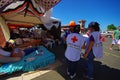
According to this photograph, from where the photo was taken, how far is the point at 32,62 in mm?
5262

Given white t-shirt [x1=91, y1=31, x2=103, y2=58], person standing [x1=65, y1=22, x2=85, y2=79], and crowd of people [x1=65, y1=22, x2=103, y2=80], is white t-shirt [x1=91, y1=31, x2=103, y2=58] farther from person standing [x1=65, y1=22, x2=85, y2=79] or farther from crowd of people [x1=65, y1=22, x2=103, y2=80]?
person standing [x1=65, y1=22, x2=85, y2=79]

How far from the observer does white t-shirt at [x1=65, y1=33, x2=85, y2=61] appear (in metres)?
4.26

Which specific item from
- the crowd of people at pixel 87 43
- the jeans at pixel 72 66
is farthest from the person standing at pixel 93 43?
the jeans at pixel 72 66

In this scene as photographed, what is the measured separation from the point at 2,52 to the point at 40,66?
1.60 meters

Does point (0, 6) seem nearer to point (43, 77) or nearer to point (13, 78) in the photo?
point (13, 78)

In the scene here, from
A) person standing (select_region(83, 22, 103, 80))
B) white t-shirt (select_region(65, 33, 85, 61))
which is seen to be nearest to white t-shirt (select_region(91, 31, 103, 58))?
person standing (select_region(83, 22, 103, 80))

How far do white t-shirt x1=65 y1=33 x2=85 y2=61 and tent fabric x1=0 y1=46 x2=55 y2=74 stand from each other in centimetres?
159

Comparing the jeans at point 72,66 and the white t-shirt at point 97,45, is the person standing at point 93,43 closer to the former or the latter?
the white t-shirt at point 97,45

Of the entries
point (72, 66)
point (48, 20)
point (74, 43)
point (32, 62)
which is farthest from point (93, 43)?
point (48, 20)

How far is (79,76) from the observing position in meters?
4.77

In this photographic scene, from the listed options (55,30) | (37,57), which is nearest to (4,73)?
(37,57)

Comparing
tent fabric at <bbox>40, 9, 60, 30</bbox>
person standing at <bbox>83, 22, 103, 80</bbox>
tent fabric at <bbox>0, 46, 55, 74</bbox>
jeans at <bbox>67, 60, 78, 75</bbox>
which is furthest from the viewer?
tent fabric at <bbox>40, 9, 60, 30</bbox>

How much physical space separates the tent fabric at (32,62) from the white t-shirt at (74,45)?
1.59 metres

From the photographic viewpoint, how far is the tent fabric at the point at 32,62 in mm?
4674
